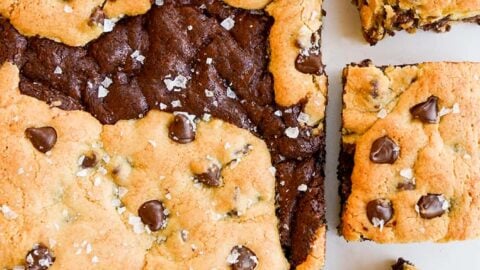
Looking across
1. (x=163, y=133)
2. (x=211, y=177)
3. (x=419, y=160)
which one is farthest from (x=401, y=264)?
(x=163, y=133)

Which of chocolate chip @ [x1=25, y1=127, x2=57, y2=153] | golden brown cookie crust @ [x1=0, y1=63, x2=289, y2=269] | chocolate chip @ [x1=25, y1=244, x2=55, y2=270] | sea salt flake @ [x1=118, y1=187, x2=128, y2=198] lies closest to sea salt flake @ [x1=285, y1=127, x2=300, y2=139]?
golden brown cookie crust @ [x1=0, y1=63, x2=289, y2=269]

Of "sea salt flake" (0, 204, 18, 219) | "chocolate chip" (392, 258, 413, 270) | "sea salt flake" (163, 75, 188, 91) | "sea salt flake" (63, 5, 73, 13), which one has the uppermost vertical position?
"sea salt flake" (63, 5, 73, 13)

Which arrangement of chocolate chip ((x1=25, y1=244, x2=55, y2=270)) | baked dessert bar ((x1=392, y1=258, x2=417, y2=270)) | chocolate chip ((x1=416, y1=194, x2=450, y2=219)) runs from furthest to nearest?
baked dessert bar ((x1=392, y1=258, x2=417, y2=270)) < chocolate chip ((x1=416, y1=194, x2=450, y2=219)) < chocolate chip ((x1=25, y1=244, x2=55, y2=270))

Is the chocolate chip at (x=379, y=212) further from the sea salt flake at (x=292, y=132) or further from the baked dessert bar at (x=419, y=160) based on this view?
the sea salt flake at (x=292, y=132)

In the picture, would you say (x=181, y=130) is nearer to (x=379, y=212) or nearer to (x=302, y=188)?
(x=302, y=188)

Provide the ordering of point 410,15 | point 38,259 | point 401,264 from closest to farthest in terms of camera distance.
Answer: point 38,259 < point 410,15 < point 401,264

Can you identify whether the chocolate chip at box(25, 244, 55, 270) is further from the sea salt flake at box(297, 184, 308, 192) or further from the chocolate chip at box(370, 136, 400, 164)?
the chocolate chip at box(370, 136, 400, 164)
